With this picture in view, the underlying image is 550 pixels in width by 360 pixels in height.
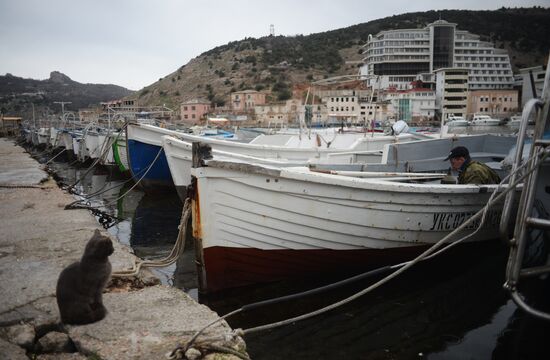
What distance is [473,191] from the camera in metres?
5.35

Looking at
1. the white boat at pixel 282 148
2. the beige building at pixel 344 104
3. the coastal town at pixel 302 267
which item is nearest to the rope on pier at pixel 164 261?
the coastal town at pixel 302 267

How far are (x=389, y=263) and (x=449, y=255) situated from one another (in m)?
1.33

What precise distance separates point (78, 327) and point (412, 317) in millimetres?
3597

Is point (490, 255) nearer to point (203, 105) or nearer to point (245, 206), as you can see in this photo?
point (245, 206)

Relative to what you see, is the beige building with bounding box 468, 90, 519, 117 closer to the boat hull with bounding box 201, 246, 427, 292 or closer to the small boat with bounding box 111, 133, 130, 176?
the small boat with bounding box 111, 133, 130, 176

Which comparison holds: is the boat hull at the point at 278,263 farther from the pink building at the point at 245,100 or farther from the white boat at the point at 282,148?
the pink building at the point at 245,100

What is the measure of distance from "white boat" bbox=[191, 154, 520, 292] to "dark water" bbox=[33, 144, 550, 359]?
0.34 meters

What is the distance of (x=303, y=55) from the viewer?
391ft

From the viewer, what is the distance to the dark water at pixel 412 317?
4133 mm

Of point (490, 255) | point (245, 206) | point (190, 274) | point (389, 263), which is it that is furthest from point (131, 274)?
point (490, 255)

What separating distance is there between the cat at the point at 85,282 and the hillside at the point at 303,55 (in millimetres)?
93637

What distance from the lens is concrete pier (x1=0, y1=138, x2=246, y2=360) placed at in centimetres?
289

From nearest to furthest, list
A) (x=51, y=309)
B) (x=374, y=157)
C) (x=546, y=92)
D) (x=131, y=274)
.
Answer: (x=51, y=309) → (x=546, y=92) → (x=131, y=274) → (x=374, y=157)

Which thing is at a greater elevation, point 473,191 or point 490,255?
point 473,191
